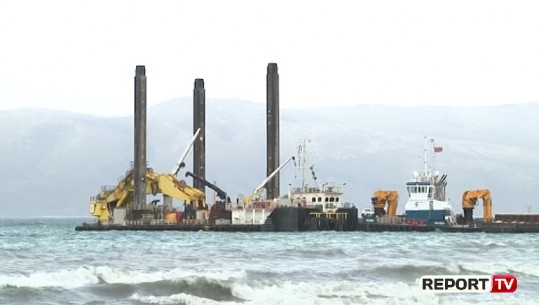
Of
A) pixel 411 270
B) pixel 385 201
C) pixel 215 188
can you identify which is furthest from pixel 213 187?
pixel 411 270

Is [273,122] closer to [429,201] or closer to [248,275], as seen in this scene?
[429,201]

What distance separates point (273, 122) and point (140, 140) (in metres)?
19.5

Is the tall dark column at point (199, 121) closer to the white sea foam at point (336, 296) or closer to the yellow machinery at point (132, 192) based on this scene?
the yellow machinery at point (132, 192)

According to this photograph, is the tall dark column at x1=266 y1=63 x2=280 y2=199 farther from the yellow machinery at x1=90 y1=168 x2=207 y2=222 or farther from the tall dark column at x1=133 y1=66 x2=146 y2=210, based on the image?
the tall dark column at x1=133 y1=66 x2=146 y2=210

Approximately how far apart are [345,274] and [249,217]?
9202 cm

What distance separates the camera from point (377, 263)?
6719 centimetres

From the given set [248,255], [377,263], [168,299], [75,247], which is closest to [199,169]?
[75,247]

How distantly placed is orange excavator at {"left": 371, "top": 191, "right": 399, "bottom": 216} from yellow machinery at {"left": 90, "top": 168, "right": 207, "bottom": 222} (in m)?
23.2

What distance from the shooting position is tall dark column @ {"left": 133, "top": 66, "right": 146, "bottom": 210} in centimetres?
15462

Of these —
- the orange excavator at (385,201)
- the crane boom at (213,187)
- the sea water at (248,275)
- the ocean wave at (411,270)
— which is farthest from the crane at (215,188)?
the ocean wave at (411,270)

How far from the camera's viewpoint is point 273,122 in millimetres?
167750

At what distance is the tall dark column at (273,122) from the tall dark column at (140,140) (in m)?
17.9

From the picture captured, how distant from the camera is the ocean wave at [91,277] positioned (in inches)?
1977

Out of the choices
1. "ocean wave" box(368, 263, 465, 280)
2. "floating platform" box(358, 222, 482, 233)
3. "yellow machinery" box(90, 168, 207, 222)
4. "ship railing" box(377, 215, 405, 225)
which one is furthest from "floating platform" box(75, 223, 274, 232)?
"ocean wave" box(368, 263, 465, 280)
